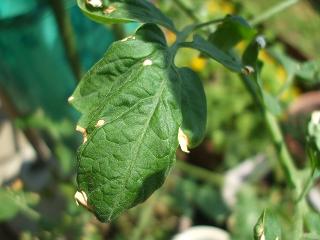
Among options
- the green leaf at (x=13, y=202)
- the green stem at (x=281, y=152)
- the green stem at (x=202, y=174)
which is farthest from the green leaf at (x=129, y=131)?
the green stem at (x=202, y=174)

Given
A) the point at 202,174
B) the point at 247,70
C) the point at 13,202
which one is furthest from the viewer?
the point at 202,174

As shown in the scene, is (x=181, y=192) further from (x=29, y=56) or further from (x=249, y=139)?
(x=29, y=56)

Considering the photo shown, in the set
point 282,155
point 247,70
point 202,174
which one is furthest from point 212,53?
point 202,174

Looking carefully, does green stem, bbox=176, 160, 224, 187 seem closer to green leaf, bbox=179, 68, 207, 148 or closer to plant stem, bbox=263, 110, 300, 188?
plant stem, bbox=263, 110, 300, 188

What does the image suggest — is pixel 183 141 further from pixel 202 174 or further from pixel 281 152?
pixel 202 174

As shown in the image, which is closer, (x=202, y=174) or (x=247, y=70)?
(x=247, y=70)

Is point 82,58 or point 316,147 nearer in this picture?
point 316,147

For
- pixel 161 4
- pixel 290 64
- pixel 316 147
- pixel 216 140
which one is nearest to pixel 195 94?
pixel 316 147
